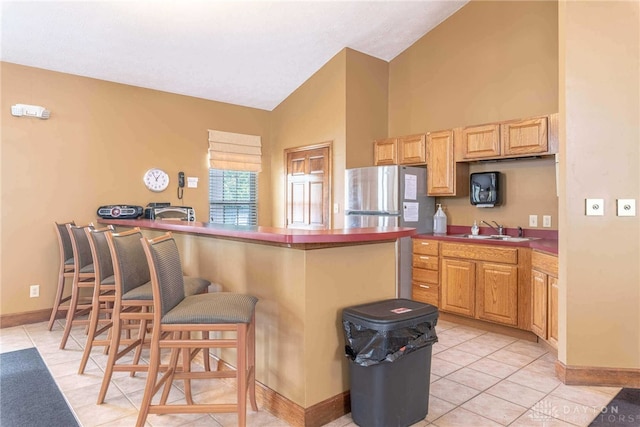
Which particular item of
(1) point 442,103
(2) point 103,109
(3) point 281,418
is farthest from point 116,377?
(1) point 442,103

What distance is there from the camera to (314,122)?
520cm

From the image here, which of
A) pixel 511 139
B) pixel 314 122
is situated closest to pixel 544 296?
pixel 511 139

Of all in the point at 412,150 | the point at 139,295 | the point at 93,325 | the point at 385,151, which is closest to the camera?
the point at 139,295

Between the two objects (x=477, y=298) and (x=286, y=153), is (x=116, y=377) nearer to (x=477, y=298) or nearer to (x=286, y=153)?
(x=477, y=298)

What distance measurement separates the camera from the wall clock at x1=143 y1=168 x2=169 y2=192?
4.67 meters

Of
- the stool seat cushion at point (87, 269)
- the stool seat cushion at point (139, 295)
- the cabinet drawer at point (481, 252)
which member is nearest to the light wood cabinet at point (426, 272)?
the cabinet drawer at point (481, 252)

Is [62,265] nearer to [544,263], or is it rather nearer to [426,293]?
[426,293]

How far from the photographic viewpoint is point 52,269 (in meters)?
4.11

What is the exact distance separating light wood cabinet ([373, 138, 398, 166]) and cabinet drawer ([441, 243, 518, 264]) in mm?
1305

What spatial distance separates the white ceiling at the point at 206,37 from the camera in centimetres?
351

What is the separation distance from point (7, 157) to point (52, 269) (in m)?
1.20

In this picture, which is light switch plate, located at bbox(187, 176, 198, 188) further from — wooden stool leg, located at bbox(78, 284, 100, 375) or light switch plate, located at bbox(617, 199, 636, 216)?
light switch plate, located at bbox(617, 199, 636, 216)


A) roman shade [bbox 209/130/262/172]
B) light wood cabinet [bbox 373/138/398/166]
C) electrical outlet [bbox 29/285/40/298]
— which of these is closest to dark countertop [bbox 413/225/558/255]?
light wood cabinet [bbox 373/138/398/166]

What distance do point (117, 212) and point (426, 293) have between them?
346cm
